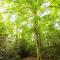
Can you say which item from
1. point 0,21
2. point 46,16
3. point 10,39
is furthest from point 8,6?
point 10,39

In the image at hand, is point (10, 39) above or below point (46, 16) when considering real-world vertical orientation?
below

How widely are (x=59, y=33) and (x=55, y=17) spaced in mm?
2437

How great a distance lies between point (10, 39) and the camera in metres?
12.4

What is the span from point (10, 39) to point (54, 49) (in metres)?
3.04

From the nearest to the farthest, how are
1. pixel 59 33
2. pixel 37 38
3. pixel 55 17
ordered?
pixel 55 17, pixel 37 38, pixel 59 33

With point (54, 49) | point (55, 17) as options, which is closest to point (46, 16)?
point (55, 17)

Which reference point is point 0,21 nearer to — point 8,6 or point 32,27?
point 8,6

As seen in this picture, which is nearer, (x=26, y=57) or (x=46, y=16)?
(x=46, y=16)

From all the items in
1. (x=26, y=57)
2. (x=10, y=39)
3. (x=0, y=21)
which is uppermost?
(x=0, y=21)

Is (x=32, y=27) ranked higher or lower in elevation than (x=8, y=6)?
lower

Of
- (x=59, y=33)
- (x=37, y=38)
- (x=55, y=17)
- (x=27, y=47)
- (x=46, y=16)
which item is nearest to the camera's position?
(x=46, y=16)

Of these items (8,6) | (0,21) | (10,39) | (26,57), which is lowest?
(26,57)

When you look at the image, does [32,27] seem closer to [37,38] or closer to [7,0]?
[37,38]

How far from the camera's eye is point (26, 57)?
1227 cm
